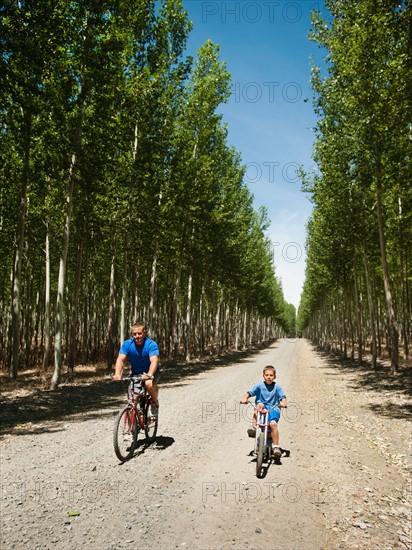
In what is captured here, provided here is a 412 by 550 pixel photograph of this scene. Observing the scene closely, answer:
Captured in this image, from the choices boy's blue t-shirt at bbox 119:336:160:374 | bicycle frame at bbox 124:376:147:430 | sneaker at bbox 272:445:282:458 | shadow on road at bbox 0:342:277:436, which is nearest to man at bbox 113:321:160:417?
boy's blue t-shirt at bbox 119:336:160:374

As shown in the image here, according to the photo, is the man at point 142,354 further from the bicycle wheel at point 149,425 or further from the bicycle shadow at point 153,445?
the bicycle shadow at point 153,445

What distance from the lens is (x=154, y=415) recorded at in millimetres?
7352

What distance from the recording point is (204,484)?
5.46 metres

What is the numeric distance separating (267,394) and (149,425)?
264 centimetres

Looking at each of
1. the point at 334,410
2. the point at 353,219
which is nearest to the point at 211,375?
the point at 334,410

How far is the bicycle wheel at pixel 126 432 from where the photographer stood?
6.51 meters

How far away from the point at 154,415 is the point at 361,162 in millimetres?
17825

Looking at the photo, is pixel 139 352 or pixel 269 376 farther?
pixel 139 352

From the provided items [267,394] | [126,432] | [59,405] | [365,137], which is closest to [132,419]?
[126,432]

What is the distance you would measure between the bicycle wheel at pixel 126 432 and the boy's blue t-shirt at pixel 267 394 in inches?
84.9

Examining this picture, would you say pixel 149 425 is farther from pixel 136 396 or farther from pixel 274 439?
pixel 274 439

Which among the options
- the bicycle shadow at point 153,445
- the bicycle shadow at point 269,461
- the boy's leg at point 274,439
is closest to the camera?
the bicycle shadow at point 269,461

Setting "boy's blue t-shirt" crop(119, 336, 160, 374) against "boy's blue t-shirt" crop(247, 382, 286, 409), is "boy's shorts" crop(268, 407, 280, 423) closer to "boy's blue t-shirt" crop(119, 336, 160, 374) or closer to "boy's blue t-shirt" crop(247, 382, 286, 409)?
"boy's blue t-shirt" crop(247, 382, 286, 409)

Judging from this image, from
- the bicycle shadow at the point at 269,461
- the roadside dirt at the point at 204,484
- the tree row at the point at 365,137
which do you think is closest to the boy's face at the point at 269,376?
the bicycle shadow at the point at 269,461
